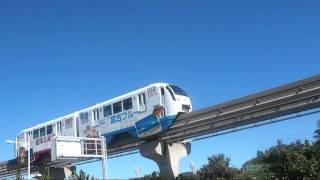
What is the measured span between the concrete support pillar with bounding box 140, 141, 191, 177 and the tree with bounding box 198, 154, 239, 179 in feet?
14.3

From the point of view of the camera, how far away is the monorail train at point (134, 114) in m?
37.3

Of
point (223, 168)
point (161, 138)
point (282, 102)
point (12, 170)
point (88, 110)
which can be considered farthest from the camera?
point (12, 170)

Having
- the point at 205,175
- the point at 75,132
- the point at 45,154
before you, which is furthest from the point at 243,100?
the point at 45,154

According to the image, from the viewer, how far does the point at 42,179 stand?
91.6 ft

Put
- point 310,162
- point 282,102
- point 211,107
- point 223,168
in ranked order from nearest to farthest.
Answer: point 310,162
point 282,102
point 211,107
point 223,168

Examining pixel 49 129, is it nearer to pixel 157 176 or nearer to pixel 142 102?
pixel 142 102

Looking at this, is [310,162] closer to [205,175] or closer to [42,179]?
[42,179]

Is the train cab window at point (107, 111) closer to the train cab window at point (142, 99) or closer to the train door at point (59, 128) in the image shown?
the train cab window at point (142, 99)

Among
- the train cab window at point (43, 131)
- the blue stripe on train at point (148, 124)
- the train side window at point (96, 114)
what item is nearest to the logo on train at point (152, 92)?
the blue stripe on train at point (148, 124)

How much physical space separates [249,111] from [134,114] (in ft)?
32.2

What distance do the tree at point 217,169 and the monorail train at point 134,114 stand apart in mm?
8838

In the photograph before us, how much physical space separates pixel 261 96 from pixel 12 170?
36.9m

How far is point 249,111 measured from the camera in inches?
1324

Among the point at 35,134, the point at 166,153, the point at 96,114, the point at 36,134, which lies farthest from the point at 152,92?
the point at 35,134
